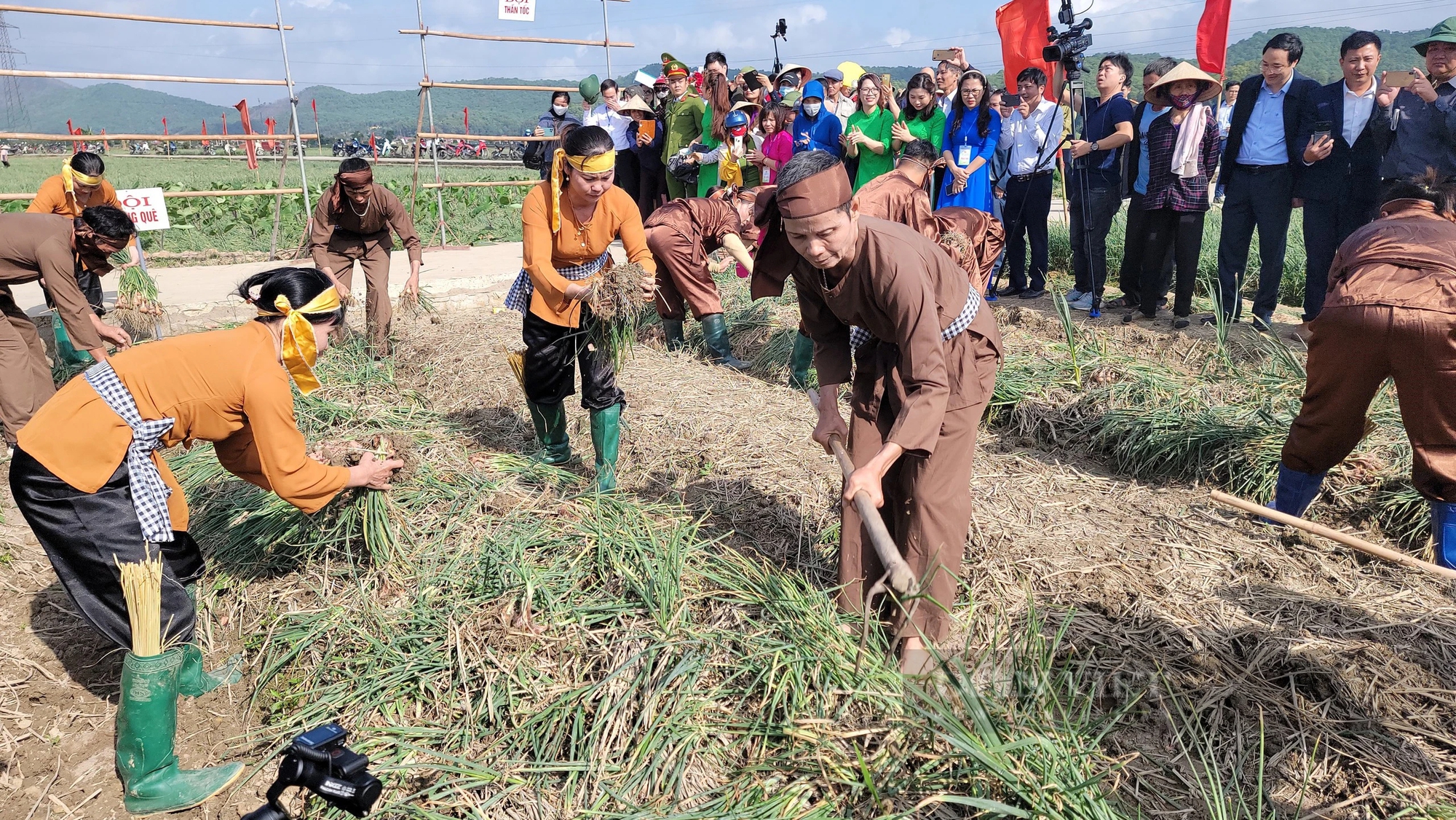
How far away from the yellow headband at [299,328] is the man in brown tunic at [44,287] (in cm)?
234

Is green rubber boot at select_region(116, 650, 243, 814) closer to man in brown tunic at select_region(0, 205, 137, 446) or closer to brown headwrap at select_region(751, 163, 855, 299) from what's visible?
brown headwrap at select_region(751, 163, 855, 299)

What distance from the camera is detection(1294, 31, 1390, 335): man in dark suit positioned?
5.13m

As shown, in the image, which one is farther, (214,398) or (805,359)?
(805,359)

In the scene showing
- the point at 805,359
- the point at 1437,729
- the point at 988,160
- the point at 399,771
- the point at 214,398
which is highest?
the point at 988,160

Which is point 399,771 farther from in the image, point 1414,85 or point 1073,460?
point 1414,85

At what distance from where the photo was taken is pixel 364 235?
232 inches

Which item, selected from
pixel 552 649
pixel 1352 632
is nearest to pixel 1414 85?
pixel 1352 632

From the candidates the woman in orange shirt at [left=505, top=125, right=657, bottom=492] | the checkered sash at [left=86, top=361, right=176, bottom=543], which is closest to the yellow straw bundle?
the checkered sash at [left=86, top=361, right=176, bottom=543]

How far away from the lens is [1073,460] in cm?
452

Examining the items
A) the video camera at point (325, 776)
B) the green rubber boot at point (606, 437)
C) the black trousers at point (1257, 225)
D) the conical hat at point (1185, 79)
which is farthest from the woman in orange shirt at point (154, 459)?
the conical hat at point (1185, 79)

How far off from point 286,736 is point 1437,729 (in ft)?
10.9

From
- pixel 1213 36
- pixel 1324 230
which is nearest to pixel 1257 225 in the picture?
pixel 1324 230

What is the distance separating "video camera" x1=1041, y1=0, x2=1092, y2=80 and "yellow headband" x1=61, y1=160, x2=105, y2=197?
21.4 ft

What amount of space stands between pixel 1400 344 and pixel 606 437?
297 centimetres
